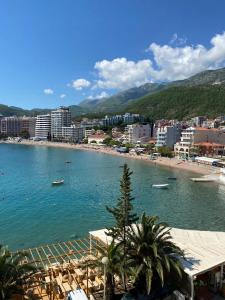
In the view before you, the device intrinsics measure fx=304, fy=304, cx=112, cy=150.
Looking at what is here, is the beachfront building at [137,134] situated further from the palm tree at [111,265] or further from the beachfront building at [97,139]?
the palm tree at [111,265]

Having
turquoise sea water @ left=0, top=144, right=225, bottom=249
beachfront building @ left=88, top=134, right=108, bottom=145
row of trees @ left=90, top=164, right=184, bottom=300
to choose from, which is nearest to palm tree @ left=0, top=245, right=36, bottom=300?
row of trees @ left=90, top=164, right=184, bottom=300

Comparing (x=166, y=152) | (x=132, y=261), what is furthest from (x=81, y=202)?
(x=166, y=152)

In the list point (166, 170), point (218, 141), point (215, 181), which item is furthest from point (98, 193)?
point (218, 141)

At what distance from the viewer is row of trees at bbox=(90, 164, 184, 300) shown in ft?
48.5

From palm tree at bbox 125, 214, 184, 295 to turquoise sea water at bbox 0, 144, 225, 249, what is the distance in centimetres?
2060

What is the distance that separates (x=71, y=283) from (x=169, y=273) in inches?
223

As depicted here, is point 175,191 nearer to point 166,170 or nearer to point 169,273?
point 166,170

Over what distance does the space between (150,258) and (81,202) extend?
38.8m

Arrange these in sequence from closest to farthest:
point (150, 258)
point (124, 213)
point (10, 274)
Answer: point (10, 274) < point (150, 258) < point (124, 213)

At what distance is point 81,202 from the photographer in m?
53.1

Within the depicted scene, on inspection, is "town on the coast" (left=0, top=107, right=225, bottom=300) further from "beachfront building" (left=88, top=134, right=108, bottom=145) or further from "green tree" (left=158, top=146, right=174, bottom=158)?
"beachfront building" (left=88, top=134, right=108, bottom=145)

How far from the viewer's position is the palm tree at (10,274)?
43.2 ft

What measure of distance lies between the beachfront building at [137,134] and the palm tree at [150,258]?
149188 millimetres

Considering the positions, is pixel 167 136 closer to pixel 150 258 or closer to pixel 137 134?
pixel 137 134
